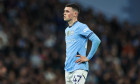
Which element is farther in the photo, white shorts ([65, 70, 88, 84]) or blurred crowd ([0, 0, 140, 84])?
blurred crowd ([0, 0, 140, 84])

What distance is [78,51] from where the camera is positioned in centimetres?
670

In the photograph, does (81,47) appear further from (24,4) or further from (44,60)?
(24,4)

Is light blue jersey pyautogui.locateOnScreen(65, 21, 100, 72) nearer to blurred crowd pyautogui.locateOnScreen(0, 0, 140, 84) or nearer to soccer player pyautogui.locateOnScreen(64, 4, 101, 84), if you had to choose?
soccer player pyautogui.locateOnScreen(64, 4, 101, 84)

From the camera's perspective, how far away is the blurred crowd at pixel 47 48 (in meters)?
12.3

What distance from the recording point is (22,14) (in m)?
14.0

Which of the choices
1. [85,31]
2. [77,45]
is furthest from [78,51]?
[85,31]

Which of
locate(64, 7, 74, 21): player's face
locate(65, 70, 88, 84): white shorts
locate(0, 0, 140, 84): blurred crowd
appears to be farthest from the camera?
locate(0, 0, 140, 84): blurred crowd

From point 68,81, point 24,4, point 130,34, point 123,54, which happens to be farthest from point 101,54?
point 68,81

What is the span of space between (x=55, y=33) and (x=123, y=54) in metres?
3.48

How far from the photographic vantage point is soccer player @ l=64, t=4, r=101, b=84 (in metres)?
6.61

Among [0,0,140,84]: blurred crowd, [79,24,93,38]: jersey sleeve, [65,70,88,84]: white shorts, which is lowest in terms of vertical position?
[0,0,140,84]: blurred crowd

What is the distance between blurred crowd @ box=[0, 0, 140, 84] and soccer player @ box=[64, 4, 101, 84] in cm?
413

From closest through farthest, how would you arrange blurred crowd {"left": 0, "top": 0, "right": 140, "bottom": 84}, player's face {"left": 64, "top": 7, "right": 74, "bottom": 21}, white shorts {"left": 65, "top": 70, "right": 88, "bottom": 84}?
white shorts {"left": 65, "top": 70, "right": 88, "bottom": 84} → player's face {"left": 64, "top": 7, "right": 74, "bottom": 21} → blurred crowd {"left": 0, "top": 0, "right": 140, "bottom": 84}

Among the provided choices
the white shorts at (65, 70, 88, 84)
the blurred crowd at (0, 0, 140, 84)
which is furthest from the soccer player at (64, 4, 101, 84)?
the blurred crowd at (0, 0, 140, 84)
